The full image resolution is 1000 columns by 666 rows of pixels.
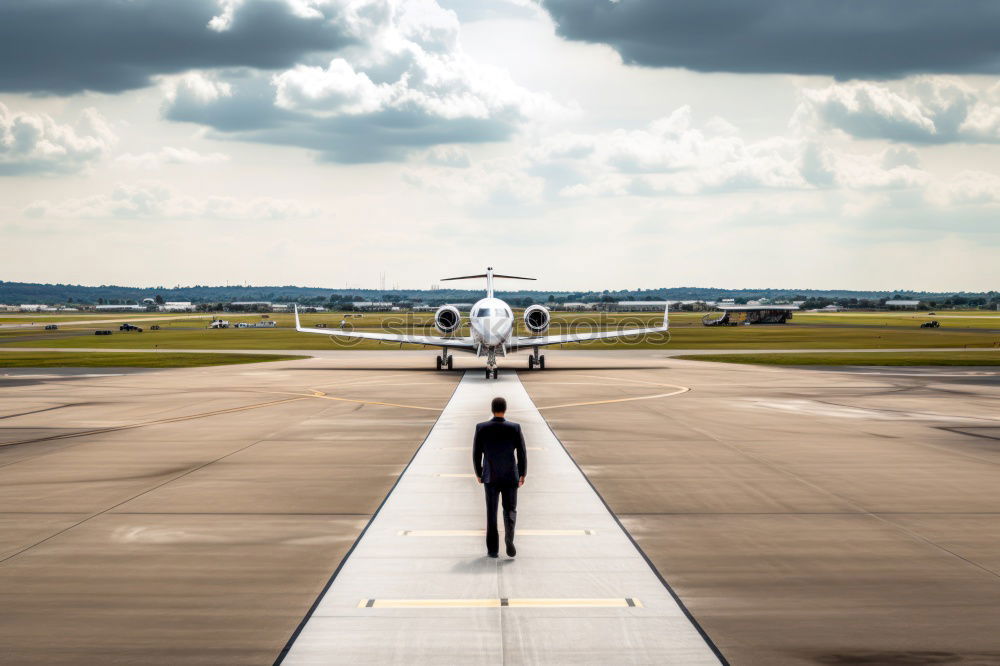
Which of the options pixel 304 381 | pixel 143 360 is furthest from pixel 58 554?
pixel 143 360

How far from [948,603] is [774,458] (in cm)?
979

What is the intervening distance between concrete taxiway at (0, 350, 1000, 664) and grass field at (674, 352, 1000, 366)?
89.3ft

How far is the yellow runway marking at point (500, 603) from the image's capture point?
887 centimetres

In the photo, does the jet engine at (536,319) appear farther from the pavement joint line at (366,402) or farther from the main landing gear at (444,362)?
the pavement joint line at (366,402)

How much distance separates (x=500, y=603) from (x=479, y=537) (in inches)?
111

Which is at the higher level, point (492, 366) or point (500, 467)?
point (500, 467)

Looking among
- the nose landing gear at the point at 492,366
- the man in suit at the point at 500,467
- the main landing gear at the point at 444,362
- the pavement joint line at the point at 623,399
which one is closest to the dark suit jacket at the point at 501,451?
the man in suit at the point at 500,467

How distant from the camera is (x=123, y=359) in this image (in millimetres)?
56844

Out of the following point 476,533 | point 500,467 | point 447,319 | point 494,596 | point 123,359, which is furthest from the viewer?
point 123,359

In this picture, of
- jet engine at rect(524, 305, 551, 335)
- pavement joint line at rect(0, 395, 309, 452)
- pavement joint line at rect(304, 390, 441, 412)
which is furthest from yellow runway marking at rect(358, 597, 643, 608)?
jet engine at rect(524, 305, 551, 335)

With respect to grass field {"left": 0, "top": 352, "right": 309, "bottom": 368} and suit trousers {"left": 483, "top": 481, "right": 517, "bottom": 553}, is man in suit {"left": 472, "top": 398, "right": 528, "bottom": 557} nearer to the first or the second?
suit trousers {"left": 483, "top": 481, "right": 517, "bottom": 553}

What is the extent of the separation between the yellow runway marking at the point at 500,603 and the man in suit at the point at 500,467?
5.33 ft

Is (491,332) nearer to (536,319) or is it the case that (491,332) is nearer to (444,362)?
(536,319)

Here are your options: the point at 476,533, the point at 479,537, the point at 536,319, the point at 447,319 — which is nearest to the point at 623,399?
the point at 536,319
